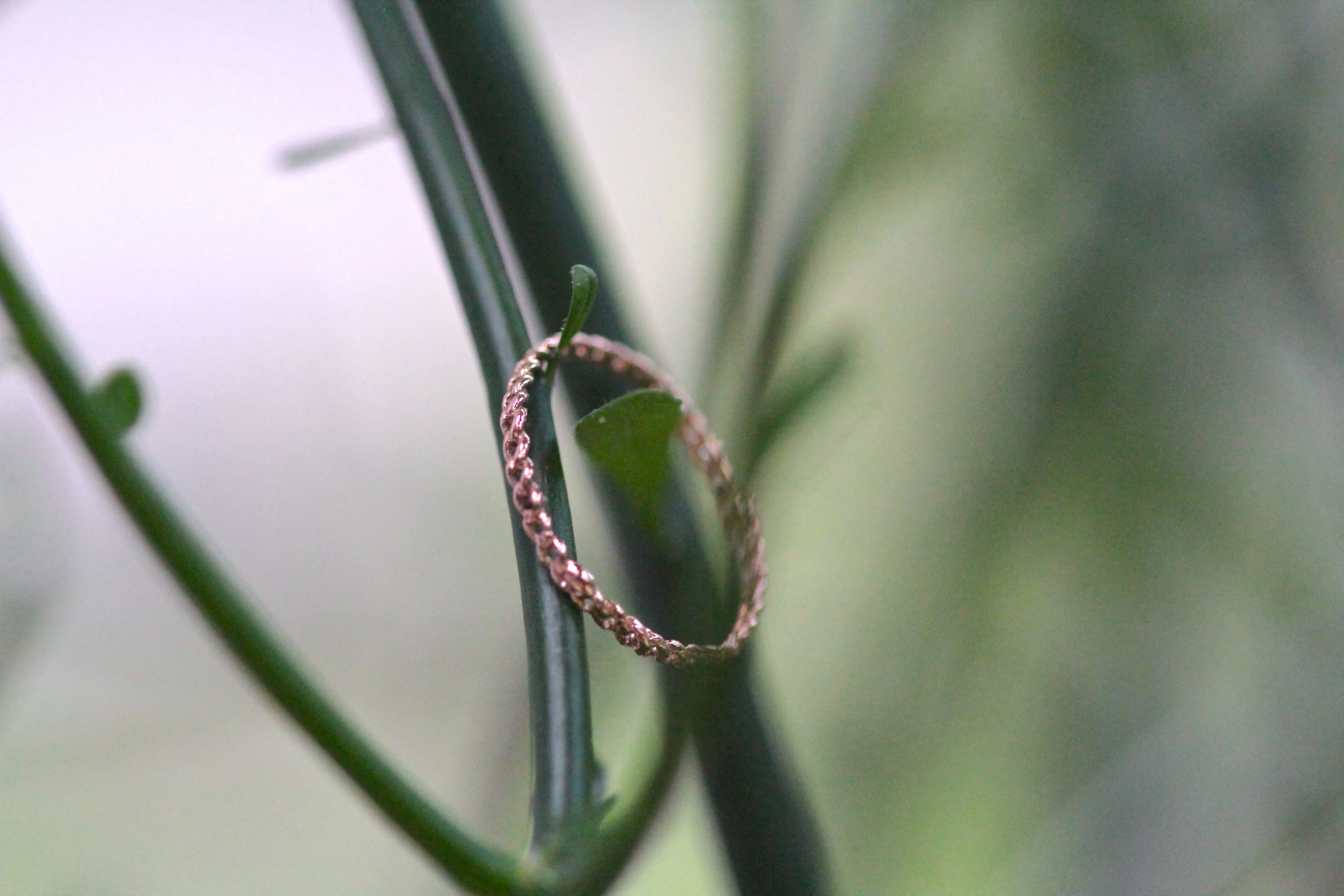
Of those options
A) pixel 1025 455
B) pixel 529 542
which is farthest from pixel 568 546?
pixel 1025 455

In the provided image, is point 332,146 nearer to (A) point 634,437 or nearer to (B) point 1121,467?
(A) point 634,437

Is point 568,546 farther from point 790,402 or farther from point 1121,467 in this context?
point 1121,467

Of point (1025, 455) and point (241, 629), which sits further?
point (1025, 455)

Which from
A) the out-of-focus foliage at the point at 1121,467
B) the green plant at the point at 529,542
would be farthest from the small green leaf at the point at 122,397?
the out-of-focus foliage at the point at 1121,467

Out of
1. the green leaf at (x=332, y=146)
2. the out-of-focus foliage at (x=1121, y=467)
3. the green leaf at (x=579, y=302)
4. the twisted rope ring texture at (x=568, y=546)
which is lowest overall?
the out-of-focus foliage at (x=1121, y=467)

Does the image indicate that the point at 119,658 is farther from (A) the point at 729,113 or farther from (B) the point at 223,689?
(A) the point at 729,113

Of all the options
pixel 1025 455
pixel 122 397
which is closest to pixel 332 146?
pixel 122 397

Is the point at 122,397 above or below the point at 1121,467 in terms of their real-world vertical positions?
above

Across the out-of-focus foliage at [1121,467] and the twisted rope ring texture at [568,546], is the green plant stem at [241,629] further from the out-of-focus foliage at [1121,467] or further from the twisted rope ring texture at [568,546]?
the out-of-focus foliage at [1121,467]
